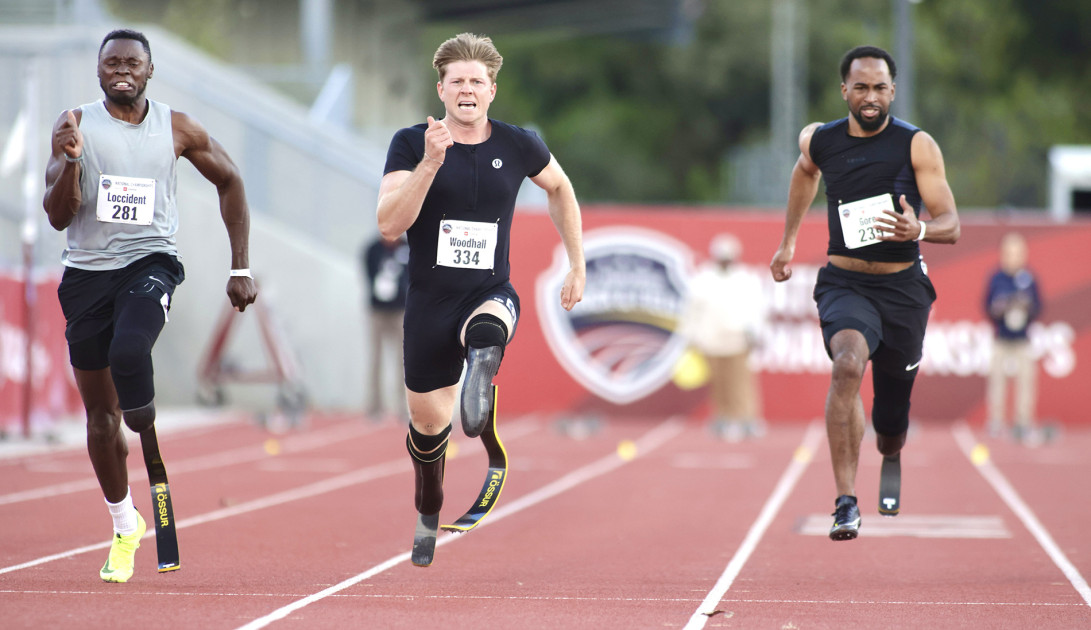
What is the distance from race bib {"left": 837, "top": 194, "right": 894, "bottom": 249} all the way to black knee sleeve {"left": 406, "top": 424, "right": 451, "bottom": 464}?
86.7 inches

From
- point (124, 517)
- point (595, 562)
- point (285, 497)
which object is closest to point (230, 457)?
point (285, 497)

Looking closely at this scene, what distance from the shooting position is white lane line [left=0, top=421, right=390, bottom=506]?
1056cm

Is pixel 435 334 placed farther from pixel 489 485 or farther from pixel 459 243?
pixel 489 485

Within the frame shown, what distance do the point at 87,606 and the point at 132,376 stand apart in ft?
3.22

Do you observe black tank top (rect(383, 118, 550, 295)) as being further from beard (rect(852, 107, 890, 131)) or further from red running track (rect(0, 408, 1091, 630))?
beard (rect(852, 107, 890, 131))

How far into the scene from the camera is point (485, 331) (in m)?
6.43

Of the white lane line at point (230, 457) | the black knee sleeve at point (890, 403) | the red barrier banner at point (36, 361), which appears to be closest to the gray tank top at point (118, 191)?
the black knee sleeve at point (890, 403)

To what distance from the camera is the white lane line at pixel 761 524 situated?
6.18 metres

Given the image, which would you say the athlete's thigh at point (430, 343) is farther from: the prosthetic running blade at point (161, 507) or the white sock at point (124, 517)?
the white sock at point (124, 517)

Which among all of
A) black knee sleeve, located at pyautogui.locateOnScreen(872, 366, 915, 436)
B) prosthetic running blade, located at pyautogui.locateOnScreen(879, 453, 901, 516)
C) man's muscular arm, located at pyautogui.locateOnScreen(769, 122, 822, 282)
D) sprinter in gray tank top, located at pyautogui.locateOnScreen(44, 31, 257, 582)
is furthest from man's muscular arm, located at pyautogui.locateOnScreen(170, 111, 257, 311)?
prosthetic running blade, located at pyautogui.locateOnScreen(879, 453, 901, 516)

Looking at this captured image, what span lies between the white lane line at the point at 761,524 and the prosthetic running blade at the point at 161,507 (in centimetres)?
234

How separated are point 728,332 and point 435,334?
35.3ft

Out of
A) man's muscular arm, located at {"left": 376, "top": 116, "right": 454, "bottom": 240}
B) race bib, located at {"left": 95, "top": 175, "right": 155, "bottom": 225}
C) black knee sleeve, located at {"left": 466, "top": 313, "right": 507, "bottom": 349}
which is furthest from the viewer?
race bib, located at {"left": 95, "top": 175, "right": 155, "bottom": 225}

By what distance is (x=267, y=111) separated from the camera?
2058 cm
